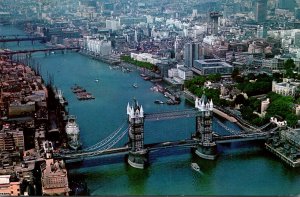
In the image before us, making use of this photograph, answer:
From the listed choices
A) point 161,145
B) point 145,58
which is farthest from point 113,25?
point 161,145

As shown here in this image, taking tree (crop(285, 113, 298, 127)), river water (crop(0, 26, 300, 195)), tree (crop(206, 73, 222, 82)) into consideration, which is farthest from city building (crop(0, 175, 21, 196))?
tree (crop(206, 73, 222, 82))

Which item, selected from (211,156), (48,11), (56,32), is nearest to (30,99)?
(48,11)

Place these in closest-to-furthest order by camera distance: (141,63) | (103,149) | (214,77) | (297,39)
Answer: (103,149) < (214,77) < (141,63) < (297,39)

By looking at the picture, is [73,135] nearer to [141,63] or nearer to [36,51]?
[36,51]

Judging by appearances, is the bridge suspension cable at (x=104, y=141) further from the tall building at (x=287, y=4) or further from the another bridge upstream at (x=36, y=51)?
the tall building at (x=287, y=4)

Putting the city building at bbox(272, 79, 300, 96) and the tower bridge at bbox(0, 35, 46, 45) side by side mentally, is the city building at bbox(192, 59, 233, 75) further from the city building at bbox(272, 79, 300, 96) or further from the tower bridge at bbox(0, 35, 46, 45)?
the tower bridge at bbox(0, 35, 46, 45)

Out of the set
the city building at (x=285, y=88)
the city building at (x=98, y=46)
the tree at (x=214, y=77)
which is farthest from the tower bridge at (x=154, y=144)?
the city building at (x=98, y=46)

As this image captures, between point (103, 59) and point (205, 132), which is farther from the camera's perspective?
point (103, 59)
